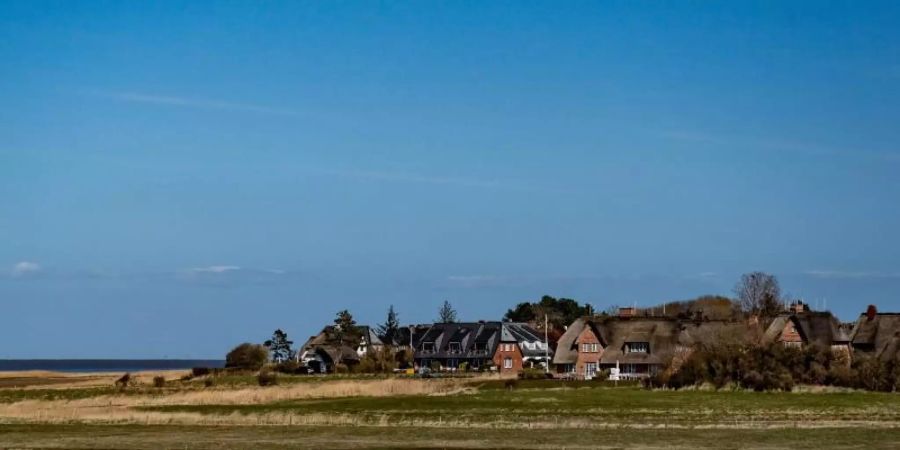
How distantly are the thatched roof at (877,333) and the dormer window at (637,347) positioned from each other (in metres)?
22.4

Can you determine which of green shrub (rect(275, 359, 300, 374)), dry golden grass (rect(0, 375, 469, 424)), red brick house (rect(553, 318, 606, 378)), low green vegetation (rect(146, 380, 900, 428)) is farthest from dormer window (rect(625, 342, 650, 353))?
green shrub (rect(275, 359, 300, 374))

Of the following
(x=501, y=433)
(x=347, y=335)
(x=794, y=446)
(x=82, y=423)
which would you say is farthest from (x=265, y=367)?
(x=794, y=446)

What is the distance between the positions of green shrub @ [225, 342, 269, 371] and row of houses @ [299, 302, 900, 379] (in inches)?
304

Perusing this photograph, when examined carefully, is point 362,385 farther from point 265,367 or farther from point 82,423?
point 265,367

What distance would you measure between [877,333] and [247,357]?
8002cm

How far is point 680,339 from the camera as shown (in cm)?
13925

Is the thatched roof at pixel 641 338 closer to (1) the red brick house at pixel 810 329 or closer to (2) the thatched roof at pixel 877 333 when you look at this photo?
(1) the red brick house at pixel 810 329

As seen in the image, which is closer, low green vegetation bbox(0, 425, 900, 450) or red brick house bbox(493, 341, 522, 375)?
low green vegetation bbox(0, 425, 900, 450)

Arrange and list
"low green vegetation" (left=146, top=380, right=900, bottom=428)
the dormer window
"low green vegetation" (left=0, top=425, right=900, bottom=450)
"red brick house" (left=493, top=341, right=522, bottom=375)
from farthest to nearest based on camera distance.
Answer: "red brick house" (left=493, top=341, right=522, bottom=375) < the dormer window < "low green vegetation" (left=146, top=380, right=900, bottom=428) < "low green vegetation" (left=0, top=425, right=900, bottom=450)

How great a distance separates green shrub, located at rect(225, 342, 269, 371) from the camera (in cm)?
16475

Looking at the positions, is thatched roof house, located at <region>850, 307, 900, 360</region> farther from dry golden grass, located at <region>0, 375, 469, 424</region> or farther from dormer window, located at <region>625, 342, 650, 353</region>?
dry golden grass, located at <region>0, 375, 469, 424</region>

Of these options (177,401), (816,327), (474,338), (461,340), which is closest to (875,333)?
(816,327)

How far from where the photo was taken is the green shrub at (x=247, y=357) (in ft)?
541

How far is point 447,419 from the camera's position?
65812 millimetres
